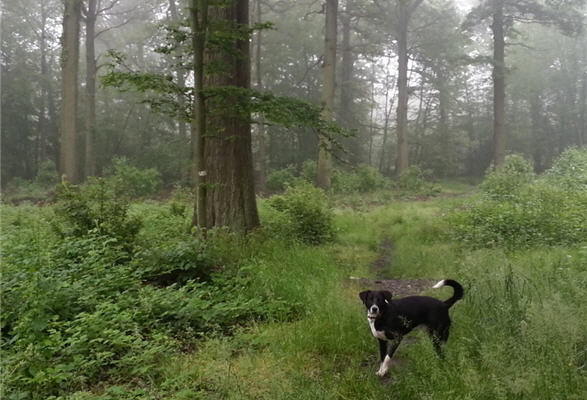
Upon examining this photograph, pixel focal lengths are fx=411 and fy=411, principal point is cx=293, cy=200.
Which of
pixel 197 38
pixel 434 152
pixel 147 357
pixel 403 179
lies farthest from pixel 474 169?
pixel 147 357

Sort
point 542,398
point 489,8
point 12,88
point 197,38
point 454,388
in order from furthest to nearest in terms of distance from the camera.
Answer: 1. point 12,88
2. point 489,8
3. point 197,38
4. point 454,388
5. point 542,398

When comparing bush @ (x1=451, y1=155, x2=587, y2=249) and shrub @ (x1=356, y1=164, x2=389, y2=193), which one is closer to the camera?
bush @ (x1=451, y1=155, x2=587, y2=249)

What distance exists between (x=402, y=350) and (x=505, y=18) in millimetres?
21816

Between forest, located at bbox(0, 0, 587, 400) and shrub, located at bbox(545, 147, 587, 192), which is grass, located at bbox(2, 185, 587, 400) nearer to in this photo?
forest, located at bbox(0, 0, 587, 400)

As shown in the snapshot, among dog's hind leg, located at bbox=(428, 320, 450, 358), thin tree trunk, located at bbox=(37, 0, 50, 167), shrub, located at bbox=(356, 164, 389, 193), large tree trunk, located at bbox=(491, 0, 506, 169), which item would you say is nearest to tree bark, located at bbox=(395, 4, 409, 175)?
shrub, located at bbox=(356, 164, 389, 193)

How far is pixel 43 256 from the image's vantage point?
4906mm

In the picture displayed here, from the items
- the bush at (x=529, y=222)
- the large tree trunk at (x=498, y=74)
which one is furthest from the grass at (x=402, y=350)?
the large tree trunk at (x=498, y=74)

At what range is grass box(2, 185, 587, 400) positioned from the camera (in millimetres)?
2922

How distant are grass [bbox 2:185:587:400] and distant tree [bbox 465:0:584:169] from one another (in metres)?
16.8

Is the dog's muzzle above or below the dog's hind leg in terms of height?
above

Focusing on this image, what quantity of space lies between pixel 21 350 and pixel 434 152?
2993 cm

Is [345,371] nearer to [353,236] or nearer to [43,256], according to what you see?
[43,256]

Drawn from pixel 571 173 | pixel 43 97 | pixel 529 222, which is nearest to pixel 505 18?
pixel 571 173

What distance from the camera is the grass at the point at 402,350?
9.59 ft
